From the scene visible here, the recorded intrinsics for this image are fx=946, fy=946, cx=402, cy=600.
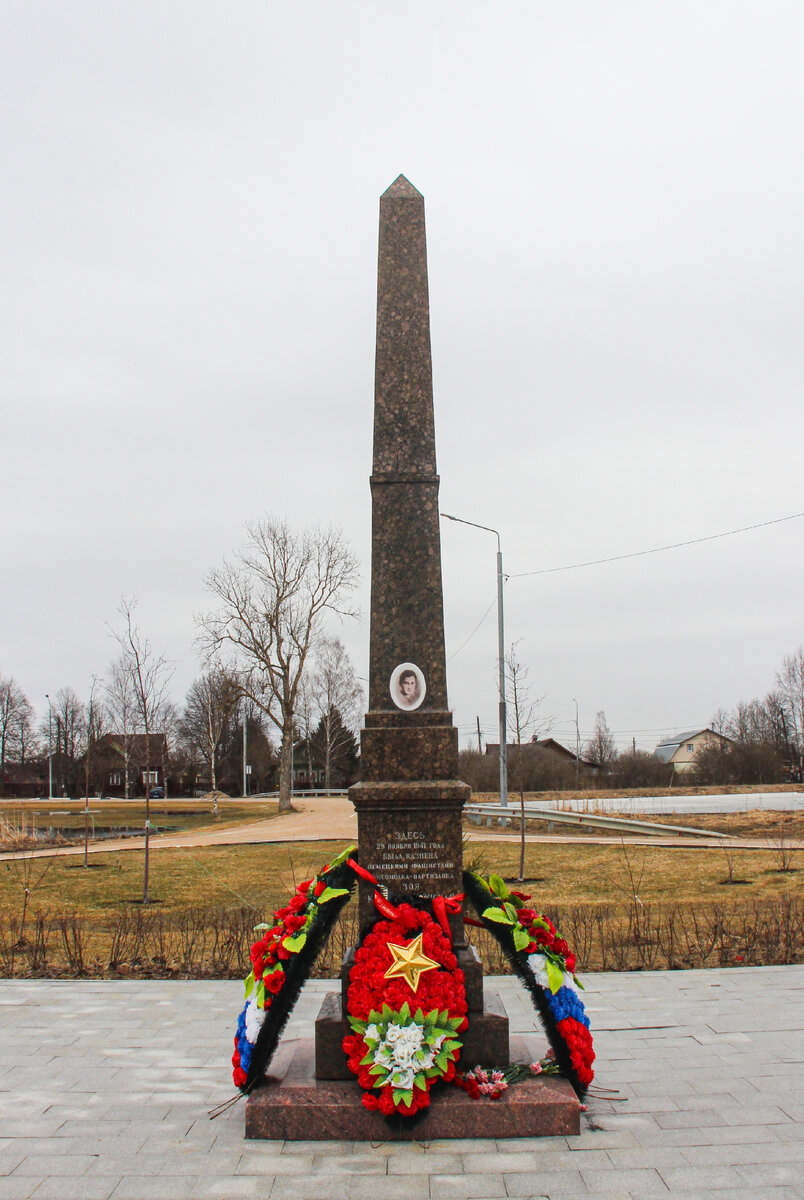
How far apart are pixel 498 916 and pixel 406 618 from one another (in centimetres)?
161

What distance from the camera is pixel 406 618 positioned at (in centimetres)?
518

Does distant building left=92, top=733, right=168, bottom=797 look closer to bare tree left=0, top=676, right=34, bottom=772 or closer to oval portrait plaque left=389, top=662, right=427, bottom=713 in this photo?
bare tree left=0, top=676, right=34, bottom=772

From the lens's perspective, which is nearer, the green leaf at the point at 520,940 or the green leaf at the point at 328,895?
the green leaf at the point at 520,940

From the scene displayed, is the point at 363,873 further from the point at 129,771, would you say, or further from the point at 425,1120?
the point at 129,771

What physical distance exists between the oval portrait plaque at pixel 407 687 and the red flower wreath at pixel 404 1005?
108 cm

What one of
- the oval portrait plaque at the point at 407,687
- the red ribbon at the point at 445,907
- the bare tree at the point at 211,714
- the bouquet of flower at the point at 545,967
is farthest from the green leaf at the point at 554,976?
the bare tree at the point at 211,714

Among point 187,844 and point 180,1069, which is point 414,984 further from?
point 187,844

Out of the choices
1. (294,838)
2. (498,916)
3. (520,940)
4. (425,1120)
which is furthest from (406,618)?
(294,838)

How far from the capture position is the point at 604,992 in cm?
687

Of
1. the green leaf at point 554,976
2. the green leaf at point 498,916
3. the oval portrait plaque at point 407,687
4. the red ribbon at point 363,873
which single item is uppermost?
the oval portrait plaque at point 407,687

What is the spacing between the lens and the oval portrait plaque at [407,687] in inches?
199

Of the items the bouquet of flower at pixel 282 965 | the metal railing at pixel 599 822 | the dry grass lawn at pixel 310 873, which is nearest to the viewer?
the bouquet of flower at pixel 282 965

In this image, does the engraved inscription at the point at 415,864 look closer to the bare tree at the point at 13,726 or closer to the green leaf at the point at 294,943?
the green leaf at the point at 294,943

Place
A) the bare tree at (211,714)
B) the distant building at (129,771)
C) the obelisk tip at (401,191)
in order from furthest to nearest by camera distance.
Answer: the distant building at (129,771), the bare tree at (211,714), the obelisk tip at (401,191)
